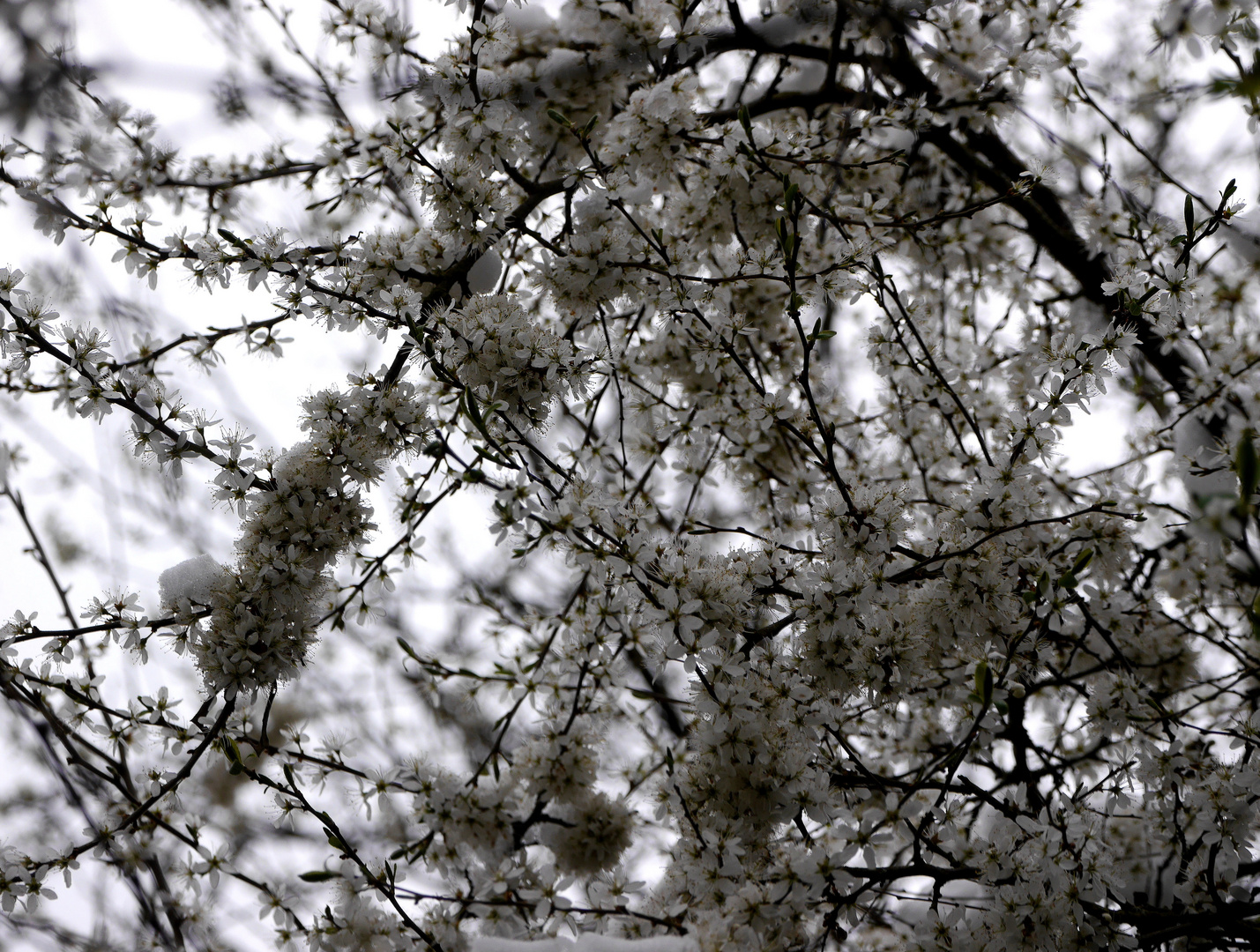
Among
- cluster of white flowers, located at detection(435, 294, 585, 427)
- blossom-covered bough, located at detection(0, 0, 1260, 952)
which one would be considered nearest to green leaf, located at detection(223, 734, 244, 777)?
blossom-covered bough, located at detection(0, 0, 1260, 952)

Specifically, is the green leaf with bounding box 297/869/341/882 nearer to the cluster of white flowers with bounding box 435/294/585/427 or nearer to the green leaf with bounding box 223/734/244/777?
the green leaf with bounding box 223/734/244/777

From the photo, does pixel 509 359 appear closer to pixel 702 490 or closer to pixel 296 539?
pixel 296 539

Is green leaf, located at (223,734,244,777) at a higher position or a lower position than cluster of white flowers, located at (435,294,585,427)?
lower

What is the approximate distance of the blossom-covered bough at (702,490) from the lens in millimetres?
1831

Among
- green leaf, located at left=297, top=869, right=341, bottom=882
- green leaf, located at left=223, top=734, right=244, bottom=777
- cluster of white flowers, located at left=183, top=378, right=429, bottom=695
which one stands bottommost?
green leaf, located at left=297, top=869, right=341, bottom=882

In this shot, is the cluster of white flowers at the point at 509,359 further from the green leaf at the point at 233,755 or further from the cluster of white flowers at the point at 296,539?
the green leaf at the point at 233,755

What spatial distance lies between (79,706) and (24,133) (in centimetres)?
152

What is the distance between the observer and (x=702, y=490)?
3.15 m

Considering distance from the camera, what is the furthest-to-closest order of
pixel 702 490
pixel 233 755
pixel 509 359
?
1. pixel 702 490
2. pixel 509 359
3. pixel 233 755

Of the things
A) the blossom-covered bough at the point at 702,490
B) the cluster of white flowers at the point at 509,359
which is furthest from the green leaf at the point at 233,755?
the cluster of white flowers at the point at 509,359

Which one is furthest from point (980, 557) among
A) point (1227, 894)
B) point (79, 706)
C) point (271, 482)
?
point (79, 706)

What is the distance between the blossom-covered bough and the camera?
183 centimetres

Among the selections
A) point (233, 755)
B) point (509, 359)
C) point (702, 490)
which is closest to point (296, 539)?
point (233, 755)

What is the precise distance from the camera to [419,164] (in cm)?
221
